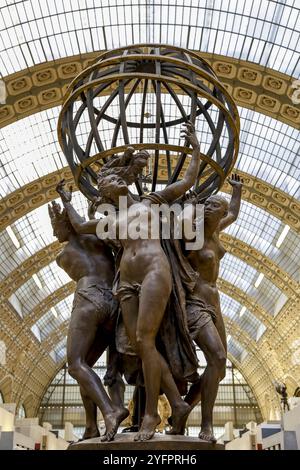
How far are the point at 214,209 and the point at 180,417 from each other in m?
2.10

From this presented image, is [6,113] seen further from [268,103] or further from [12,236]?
[268,103]

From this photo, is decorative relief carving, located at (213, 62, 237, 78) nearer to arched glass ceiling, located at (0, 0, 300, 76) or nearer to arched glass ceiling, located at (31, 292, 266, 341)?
arched glass ceiling, located at (0, 0, 300, 76)

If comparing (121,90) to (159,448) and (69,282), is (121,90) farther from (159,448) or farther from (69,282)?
(69,282)

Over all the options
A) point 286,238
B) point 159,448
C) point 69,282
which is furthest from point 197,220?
point 69,282

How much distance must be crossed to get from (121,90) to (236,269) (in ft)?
111

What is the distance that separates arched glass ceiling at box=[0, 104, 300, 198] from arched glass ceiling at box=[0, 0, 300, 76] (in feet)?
15.2

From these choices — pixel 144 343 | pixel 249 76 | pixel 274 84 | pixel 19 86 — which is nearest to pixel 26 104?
pixel 19 86

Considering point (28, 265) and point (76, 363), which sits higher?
point (28, 265)

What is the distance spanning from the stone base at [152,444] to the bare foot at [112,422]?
0.06 meters

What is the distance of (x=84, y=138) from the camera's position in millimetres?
28484

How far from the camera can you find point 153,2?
2219 centimetres

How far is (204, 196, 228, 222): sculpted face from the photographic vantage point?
18.9 feet

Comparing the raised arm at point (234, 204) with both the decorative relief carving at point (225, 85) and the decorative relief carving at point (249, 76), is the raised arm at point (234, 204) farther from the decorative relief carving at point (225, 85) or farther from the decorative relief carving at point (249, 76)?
the decorative relief carving at point (249, 76)

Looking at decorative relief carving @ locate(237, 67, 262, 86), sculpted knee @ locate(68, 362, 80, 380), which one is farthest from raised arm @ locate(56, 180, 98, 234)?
decorative relief carving @ locate(237, 67, 262, 86)
